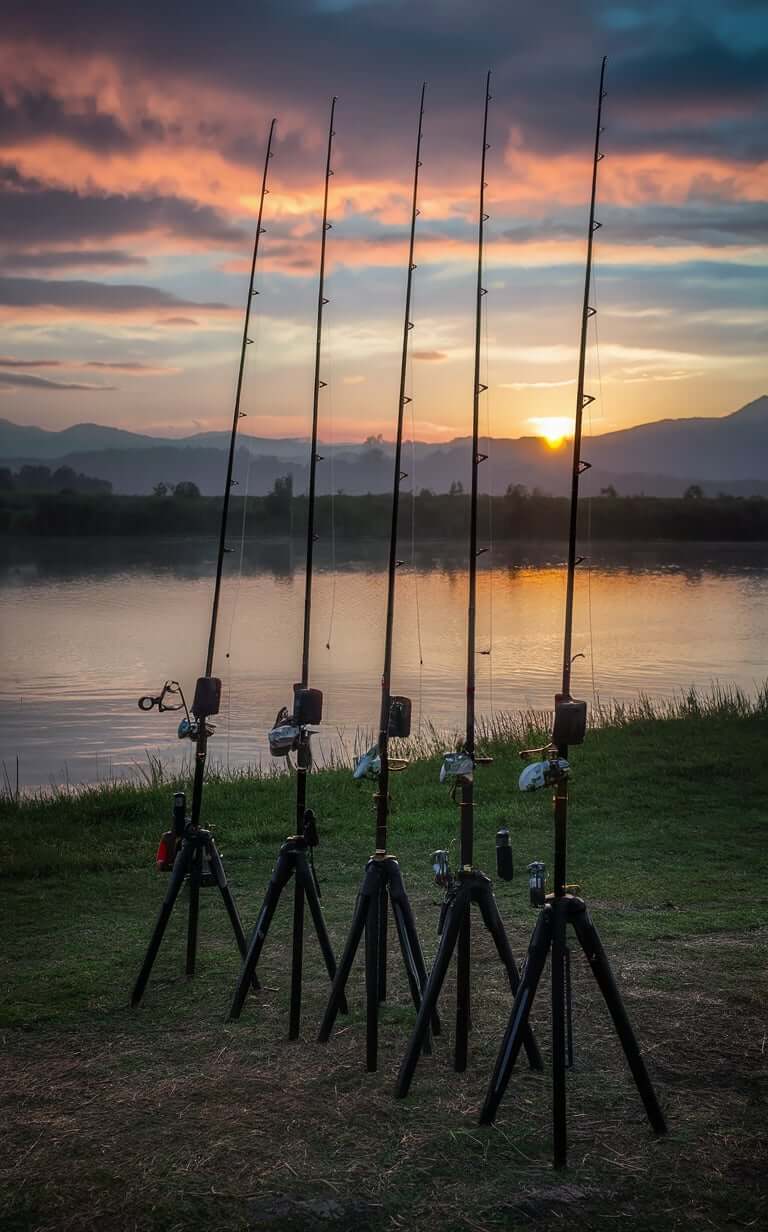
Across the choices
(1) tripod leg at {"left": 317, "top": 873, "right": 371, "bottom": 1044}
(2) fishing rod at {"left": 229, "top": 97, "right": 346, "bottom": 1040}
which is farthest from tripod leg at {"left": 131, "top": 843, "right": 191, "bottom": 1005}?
(1) tripod leg at {"left": 317, "top": 873, "right": 371, "bottom": 1044}

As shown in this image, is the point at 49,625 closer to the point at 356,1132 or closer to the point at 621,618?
the point at 621,618

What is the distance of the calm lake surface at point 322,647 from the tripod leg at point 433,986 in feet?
5.32

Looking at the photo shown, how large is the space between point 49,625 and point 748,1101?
36542 mm

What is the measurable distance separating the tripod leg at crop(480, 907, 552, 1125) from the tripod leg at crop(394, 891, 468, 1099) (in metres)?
0.30

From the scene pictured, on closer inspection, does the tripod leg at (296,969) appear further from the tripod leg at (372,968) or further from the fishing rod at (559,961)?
the fishing rod at (559,961)

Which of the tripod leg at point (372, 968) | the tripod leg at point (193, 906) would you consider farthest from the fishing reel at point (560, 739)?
the tripod leg at point (193, 906)

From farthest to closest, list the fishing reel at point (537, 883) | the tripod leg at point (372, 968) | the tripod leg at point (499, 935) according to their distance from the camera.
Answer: the tripod leg at point (372, 968) < the tripod leg at point (499, 935) < the fishing reel at point (537, 883)

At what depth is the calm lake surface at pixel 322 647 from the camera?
2039 cm

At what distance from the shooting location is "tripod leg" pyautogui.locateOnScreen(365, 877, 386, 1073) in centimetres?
481

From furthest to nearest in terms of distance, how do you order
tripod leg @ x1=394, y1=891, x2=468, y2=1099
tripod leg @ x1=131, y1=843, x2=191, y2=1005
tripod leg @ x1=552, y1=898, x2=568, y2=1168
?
1. tripod leg @ x1=131, y1=843, x2=191, y2=1005
2. tripod leg @ x1=394, y1=891, x2=468, y2=1099
3. tripod leg @ x1=552, y1=898, x2=568, y2=1168

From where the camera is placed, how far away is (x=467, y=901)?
4559 millimetres

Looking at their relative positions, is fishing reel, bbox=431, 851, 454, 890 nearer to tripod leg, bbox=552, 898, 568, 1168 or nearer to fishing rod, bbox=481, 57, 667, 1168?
fishing rod, bbox=481, 57, 667, 1168

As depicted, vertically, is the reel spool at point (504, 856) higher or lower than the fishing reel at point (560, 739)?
lower

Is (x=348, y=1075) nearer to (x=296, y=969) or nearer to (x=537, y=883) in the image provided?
(x=296, y=969)
